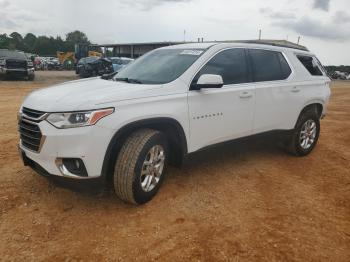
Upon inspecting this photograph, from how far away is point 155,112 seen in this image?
3.84 meters

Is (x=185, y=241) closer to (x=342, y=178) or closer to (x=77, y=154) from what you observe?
(x=77, y=154)

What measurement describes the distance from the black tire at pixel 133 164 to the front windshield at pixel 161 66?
76cm

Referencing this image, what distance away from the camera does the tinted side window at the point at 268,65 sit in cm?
517

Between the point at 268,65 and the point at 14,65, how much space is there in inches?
699

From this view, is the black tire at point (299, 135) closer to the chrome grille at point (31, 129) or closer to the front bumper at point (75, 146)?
the front bumper at point (75, 146)

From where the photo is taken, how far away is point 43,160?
141 inches

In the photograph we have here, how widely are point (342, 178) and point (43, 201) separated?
4092mm

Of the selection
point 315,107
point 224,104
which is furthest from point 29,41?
point 224,104

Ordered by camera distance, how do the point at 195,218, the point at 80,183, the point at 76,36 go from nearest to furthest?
the point at 80,183 → the point at 195,218 → the point at 76,36

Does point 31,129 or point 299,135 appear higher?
point 31,129

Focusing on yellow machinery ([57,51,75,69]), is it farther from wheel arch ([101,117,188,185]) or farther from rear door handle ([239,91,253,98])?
wheel arch ([101,117,188,185])

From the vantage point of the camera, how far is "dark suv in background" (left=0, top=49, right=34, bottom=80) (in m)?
19.2

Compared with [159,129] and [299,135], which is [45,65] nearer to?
[299,135]

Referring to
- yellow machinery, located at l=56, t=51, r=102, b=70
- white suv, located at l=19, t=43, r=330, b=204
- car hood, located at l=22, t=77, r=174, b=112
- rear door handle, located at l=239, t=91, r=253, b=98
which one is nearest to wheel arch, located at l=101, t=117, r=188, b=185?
white suv, located at l=19, t=43, r=330, b=204
